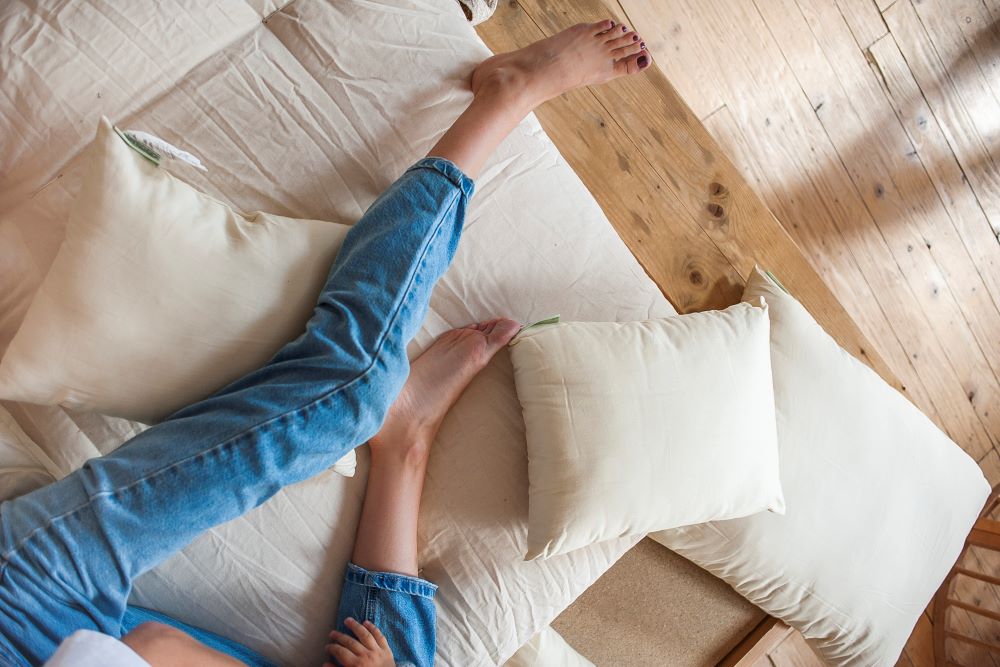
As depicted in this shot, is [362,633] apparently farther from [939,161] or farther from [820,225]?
[939,161]

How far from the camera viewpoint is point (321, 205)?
3.17 feet

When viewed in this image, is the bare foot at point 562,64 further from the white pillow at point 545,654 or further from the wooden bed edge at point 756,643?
the wooden bed edge at point 756,643

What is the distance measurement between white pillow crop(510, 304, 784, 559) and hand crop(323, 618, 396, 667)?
0.24 metres

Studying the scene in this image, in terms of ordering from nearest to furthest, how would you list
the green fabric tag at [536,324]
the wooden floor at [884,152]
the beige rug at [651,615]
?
1. the green fabric tag at [536,324]
2. the beige rug at [651,615]
3. the wooden floor at [884,152]

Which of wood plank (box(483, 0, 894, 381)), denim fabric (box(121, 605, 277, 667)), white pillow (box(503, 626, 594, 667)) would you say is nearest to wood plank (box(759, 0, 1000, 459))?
wood plank (box(483, 0, 894, 381))

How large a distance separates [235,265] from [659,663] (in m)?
0.94

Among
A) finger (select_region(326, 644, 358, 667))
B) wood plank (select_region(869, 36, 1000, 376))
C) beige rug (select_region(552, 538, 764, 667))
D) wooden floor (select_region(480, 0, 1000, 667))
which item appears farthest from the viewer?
wood plank (select_region(869, 36, 1000, 376))

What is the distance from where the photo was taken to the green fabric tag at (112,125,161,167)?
77 cm

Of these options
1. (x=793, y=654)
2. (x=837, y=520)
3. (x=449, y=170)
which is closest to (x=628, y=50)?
(x=449, y=170)

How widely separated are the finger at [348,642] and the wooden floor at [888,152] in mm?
1333

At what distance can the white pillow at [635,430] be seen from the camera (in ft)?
2.94

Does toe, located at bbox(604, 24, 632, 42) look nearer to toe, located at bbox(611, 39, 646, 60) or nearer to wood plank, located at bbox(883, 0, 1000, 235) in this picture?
toe, located at bbox(611, 39, 646, 60)

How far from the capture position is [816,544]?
1.04 metres

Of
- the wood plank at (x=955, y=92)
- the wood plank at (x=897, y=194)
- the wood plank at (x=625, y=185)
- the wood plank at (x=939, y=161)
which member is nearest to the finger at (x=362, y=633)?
the wood plank at (x=625, y=185)
